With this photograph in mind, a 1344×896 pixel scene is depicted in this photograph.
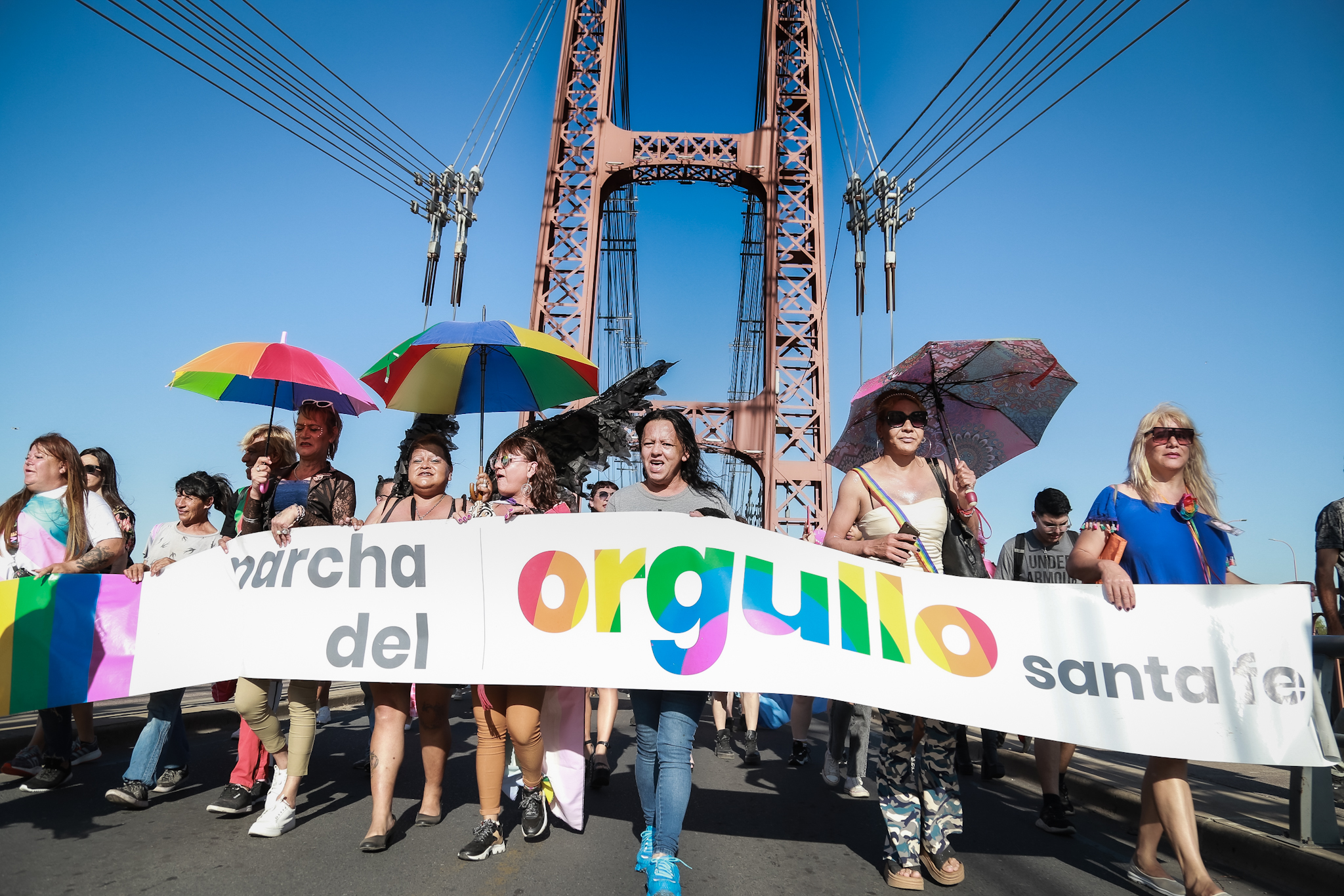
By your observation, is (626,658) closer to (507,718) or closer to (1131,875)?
(507,718)

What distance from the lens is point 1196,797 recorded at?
160 inches

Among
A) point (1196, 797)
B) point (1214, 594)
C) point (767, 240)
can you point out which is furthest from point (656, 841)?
point (767, 240)

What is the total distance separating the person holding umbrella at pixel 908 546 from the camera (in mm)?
3055

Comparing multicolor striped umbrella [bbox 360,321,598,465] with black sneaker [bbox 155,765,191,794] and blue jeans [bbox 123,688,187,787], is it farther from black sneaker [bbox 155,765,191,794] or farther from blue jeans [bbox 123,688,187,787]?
black sneaker [bbox 155,765,191,794]

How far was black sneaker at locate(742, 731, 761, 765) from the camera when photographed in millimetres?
5578

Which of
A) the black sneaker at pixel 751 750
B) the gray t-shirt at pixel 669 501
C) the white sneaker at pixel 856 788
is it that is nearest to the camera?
the gray t-shirt at pixel 669 501

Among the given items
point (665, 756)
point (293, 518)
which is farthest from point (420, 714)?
point (665, 756)

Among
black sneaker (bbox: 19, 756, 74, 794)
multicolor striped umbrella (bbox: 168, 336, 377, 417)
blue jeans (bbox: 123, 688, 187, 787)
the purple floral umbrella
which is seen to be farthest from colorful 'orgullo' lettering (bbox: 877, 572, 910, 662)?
black sneaker (bbox: 19, 756, 74, 794)

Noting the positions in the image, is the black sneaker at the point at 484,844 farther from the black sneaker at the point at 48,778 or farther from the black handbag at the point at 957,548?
the black sneaker at the point at 48,778

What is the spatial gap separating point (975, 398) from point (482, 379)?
11.0ft

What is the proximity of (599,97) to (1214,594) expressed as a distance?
57.0ft

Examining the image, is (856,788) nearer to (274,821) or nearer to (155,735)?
(274,821)

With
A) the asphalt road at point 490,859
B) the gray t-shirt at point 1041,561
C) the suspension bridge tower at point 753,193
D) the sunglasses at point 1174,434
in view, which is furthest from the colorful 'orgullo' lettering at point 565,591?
the suspension bridge tower at point 753,193

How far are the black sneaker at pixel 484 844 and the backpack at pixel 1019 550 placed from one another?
363cm
